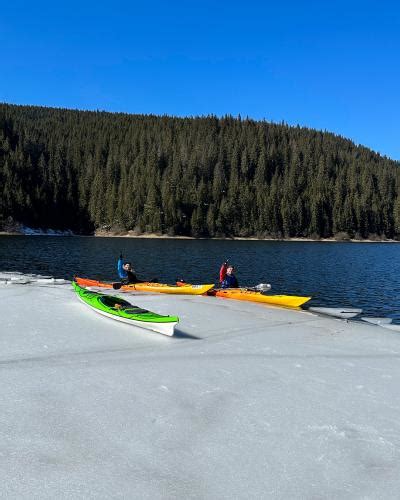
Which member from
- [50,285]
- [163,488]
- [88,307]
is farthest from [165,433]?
[50,285]

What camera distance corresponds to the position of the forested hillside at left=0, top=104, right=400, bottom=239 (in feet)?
454

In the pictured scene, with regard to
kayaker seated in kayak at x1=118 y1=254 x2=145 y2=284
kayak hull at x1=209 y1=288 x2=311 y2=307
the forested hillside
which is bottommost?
kayak hull at x1=209 y1=288 x2=311 y2=307

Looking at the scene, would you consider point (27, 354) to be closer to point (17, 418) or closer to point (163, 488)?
point (17, 418)

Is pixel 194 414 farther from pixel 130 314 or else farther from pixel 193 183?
pixel 193 183

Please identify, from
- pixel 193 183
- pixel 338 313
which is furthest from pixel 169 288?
pixel 193 183

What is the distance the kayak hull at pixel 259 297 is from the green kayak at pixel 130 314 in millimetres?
8165

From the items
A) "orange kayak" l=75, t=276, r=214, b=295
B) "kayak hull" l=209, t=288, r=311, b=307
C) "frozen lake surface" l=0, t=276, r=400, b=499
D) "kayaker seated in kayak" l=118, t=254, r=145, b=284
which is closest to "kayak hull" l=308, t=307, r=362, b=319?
"kayak hull" l=209, t=288, r=311, b=307

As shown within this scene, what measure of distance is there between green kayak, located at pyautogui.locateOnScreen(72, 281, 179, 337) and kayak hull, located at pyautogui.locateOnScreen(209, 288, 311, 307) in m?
8.16

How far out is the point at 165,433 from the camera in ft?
24.1

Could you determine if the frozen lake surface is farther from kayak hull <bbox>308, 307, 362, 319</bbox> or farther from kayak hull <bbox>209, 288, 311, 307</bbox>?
kayak hull <bbox>209, 288, 311, 307</bbox>

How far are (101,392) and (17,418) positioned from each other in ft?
6.08

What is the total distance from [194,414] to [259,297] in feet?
49.5

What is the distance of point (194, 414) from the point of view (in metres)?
8.12

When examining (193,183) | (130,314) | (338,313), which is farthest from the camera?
(193,183)
